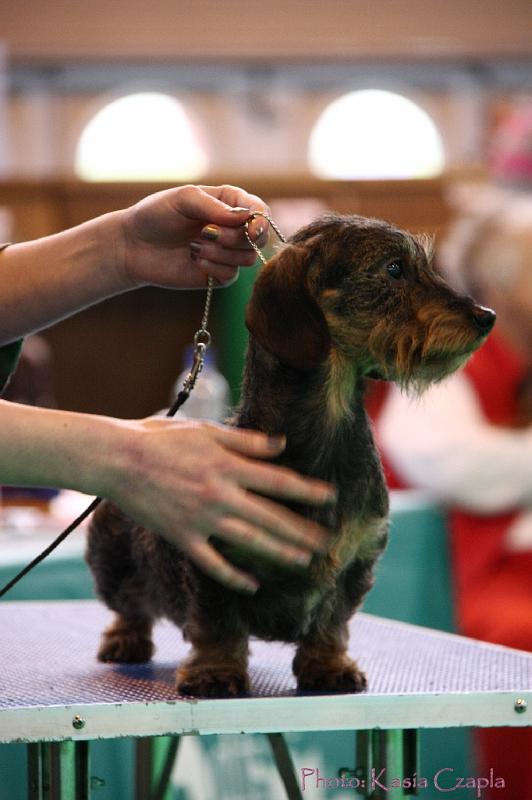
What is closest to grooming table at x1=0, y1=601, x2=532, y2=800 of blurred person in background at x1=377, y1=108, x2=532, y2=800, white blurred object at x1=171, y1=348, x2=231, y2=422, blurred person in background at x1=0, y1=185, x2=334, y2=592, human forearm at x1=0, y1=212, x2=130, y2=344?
blurred person in background at x1=0, y1=185, x2=334, y2=592

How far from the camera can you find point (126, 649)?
1.42 meters

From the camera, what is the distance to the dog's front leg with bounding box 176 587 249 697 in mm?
1159

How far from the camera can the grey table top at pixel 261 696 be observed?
108 cm

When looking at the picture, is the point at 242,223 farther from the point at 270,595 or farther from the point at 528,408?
the point at 528,408

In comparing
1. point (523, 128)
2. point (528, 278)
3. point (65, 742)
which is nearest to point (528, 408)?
point (528, 278)

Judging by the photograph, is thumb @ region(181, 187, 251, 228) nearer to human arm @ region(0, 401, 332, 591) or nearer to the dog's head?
the dog's head

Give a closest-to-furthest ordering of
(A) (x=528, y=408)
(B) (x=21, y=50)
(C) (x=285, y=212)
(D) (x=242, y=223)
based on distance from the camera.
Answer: (D) (x=242, y=223) < (A) (x=528, y=408) < (C) (x=285, y=212) < (B) (x=21, y=50)

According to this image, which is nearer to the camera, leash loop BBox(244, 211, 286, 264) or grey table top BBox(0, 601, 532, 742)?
grey table top BBox(0, 601, 532, 742)

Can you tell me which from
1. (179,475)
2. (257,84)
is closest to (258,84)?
(257,84)

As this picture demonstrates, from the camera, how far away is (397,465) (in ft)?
9.13

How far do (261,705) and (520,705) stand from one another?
0.26 m

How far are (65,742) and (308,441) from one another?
1.22ft

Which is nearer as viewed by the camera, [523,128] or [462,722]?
[462,722]

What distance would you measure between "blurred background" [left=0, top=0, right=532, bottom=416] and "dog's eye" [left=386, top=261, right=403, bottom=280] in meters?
6.16
